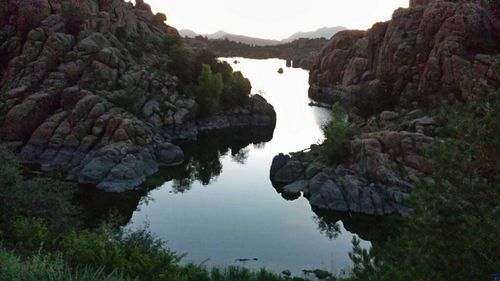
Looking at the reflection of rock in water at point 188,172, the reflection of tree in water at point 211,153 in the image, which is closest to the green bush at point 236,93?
the reflection of rock in water at point 188,172

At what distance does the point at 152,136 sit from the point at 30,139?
15.6 meters

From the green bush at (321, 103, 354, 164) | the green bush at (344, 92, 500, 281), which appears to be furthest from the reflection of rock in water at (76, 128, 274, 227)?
the green bush at (344, 92, 500, 281)

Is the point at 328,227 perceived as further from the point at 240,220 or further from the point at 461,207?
the point at 461,207

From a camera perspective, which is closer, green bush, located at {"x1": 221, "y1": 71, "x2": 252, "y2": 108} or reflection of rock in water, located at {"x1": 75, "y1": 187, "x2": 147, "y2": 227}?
reflection of rock in water, located at {"x1": 75, "y1": 187, "x2": 147, "y2": 227}

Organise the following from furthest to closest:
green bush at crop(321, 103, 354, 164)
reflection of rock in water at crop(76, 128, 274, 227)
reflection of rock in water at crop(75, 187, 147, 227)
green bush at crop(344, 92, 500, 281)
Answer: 1. green bush at crop(321, 103, 354, 164)
2. reflection of rock in water at crop(76, 128, 274, 227)
3. reflection of rock in water at crop(75, 187, 147, 227)
4. green bush at crop(344, 92, 500, 281)

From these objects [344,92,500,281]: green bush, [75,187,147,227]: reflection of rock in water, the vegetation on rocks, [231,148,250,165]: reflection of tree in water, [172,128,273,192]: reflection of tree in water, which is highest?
[344,92,500,281]: green bush

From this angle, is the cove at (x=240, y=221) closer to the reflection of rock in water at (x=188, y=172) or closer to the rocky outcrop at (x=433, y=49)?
the reflection of rock in water at (x=188, y=172)

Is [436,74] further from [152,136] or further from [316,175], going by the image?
[152,136]

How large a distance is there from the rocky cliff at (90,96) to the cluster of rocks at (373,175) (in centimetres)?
2048

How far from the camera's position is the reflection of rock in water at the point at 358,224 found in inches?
1732

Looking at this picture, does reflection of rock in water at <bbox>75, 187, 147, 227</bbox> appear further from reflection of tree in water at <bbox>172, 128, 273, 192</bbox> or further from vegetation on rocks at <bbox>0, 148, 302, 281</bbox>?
vegetation on rocks at <bbox>0, 148, 302, 281</bbox>

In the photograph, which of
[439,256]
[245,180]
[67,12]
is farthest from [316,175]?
[67,12]

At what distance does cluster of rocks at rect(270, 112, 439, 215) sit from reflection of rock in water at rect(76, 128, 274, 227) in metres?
13.2

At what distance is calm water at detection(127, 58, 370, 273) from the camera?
39.4 metres
